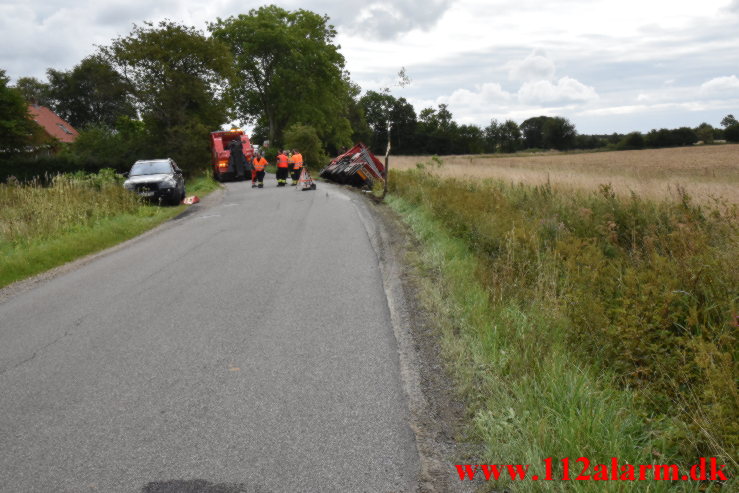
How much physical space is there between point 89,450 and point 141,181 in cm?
1810

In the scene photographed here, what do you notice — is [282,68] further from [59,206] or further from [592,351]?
[592,351]

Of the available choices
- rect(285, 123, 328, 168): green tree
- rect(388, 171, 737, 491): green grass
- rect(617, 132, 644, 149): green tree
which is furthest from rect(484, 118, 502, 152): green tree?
rect(388, 171, 737, 491): green grass

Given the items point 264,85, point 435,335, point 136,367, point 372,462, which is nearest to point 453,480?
point 372,462

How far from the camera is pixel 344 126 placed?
232ft

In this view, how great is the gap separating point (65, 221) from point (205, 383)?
469 inches

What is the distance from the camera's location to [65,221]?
50.6 ft

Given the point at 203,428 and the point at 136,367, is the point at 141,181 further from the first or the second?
the point at 203,428

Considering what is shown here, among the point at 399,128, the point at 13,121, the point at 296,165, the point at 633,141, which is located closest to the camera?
the point at 296,165

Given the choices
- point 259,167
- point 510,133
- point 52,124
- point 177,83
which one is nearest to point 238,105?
point 52,124

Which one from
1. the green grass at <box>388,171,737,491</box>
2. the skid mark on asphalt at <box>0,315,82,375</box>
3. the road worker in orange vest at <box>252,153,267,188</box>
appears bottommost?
the skid mark on asphalt at <box>0,315,82,375</box>

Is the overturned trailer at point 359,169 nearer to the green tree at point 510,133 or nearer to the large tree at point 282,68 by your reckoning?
the large tree at point 282,68

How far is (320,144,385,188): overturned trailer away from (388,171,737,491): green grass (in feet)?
59.5

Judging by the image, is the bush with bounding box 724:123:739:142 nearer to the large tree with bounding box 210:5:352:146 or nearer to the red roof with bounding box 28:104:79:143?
the large tree with bounding box 210:5:352:146

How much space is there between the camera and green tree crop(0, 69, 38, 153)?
45.0 meters
